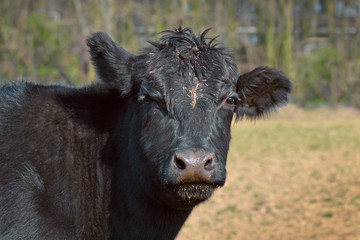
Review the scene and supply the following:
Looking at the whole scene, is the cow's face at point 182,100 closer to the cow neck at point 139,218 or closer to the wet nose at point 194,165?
the wet nose at point 194,165

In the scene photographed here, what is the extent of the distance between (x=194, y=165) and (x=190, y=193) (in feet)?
1.15

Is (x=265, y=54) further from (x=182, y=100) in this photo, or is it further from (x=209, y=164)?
(x=209, y=164)

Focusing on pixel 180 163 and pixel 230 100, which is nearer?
pixel 180 163

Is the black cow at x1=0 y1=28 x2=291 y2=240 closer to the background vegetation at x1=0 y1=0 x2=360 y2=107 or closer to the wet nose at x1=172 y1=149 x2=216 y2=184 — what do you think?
the wet nose at x1=172 y1=149 x2=216 y2=184

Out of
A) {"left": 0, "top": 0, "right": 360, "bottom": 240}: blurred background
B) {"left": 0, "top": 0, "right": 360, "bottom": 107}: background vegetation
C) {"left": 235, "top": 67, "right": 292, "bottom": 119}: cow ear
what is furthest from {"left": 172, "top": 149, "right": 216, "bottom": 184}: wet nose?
{"left": 0, "top": 0, "right": 360, "bottom": 107}: background vegetation

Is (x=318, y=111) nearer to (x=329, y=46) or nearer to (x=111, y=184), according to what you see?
(x=329, y=46)

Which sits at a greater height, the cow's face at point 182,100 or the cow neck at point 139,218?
the cow's face at point 182,100

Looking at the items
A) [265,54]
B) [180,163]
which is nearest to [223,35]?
[265,54]

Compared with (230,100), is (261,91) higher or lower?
lower

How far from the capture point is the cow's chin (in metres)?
4.47

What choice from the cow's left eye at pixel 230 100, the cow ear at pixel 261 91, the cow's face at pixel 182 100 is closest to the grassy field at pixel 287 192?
the cow ear at pixel 261 91

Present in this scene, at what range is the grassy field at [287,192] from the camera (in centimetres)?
999

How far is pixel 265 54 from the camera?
31.4m

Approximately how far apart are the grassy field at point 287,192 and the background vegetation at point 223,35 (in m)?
10.1
